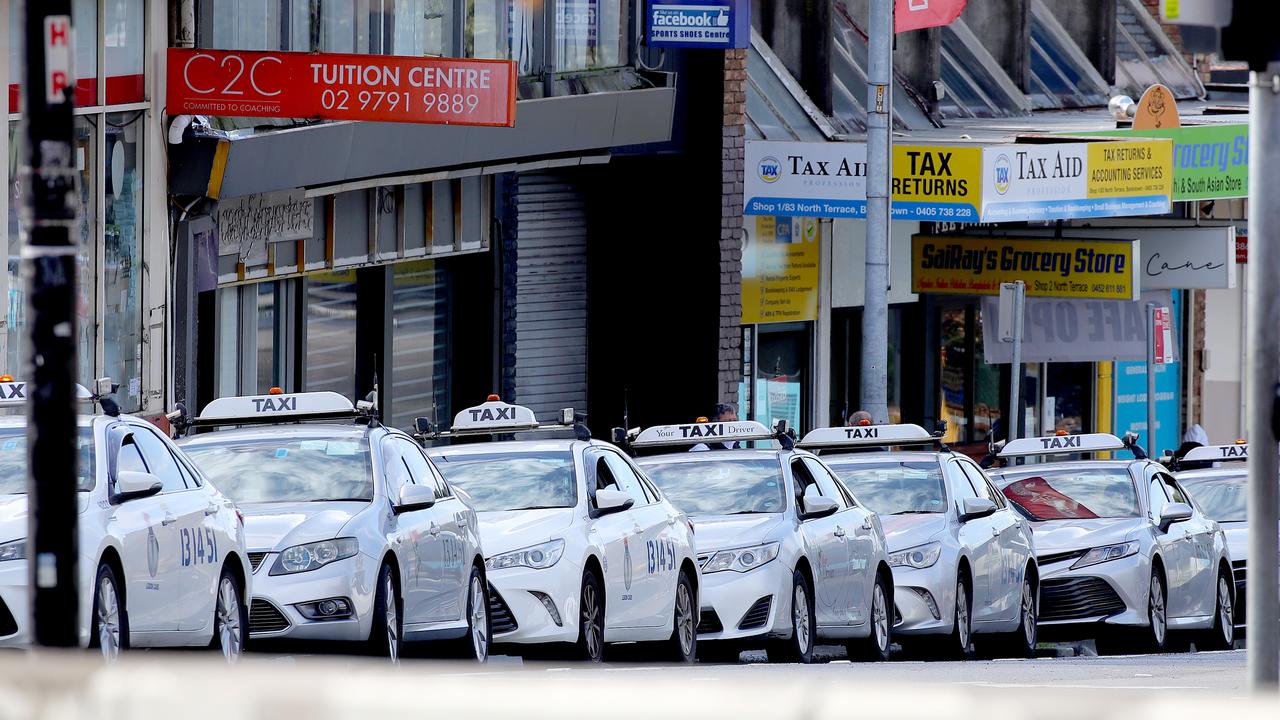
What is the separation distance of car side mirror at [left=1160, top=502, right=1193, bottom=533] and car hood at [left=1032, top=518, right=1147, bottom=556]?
0.53 feet

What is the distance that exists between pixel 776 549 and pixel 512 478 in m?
1.90

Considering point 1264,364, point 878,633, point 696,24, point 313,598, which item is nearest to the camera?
point 1264,364

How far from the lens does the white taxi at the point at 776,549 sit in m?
16.3

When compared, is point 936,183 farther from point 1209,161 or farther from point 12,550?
point 12,550

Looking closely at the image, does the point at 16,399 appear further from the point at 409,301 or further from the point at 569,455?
the point at 409,301

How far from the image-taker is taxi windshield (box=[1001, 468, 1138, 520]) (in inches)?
835

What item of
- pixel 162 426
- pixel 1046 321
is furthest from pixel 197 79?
pixel 1046 321

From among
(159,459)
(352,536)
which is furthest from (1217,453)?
(159,459)

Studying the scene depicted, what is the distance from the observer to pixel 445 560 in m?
13.8

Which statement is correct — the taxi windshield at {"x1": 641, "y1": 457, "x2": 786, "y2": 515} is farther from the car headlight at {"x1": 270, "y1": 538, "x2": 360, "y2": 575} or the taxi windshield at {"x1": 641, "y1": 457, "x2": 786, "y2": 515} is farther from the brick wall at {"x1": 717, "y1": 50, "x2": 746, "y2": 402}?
the brick wall at {"x1": 717, "y1": 50, "x2": 746, "y2": 402}

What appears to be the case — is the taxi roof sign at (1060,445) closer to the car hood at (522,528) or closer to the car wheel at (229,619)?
the car hood at (522,528)

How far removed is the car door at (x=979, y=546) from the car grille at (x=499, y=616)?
5.11 metres

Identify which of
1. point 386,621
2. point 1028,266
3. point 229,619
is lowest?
point 386,621

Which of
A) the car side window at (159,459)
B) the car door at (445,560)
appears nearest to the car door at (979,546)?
the car door at (445,560)
